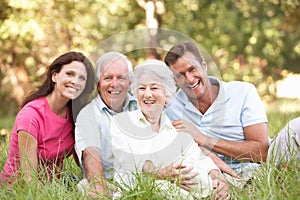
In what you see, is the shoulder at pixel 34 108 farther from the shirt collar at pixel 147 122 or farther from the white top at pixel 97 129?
the shirt collar at pixel 147 122

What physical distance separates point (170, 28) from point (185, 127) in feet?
20.0

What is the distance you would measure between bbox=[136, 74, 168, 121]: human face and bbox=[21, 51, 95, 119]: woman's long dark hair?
380 millimetres

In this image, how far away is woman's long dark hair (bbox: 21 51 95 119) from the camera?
10.4 feet

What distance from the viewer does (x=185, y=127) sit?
3.05 meters

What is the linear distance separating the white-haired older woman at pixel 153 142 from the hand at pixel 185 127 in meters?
0.04

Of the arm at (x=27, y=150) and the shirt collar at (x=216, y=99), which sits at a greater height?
the shirt collar at (x=216, y=99)

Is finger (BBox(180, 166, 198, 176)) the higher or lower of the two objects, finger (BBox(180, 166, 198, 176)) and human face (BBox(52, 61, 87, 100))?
the lower

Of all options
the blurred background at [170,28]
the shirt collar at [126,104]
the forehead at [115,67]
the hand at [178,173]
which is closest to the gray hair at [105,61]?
the forehead at [115,67]

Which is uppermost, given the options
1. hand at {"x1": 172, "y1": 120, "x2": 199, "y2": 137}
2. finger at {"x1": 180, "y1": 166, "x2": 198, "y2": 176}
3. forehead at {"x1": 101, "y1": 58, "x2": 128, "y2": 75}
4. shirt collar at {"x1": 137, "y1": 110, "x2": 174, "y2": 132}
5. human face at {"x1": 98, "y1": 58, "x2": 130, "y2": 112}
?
forehead at {"x1": 101, "y1": 58, "x2": 128, "y2": 75}

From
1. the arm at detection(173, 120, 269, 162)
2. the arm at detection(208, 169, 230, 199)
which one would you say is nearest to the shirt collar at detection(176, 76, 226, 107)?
the arm at detection(173, 120, 269, 162)

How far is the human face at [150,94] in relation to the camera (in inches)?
114

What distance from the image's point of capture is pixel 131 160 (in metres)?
2.89

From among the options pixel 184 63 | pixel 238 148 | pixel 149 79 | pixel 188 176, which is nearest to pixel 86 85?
pixel 149 79

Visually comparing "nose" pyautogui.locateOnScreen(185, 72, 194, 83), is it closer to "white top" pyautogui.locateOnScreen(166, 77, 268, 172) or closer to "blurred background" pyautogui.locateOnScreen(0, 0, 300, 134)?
"white top" pyautogui.locateOnScreen(166, 77, 268, 172)
